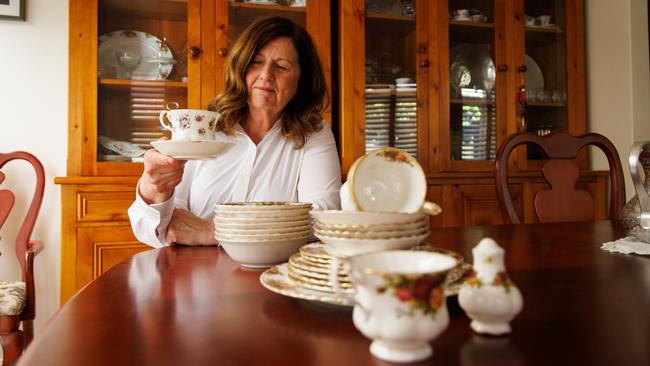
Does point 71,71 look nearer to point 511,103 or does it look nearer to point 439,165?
point 439,165

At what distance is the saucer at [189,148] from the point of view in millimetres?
929

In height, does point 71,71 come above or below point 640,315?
above

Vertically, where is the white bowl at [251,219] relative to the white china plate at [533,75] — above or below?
below

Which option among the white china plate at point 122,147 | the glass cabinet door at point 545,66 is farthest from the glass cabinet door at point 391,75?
the white china plate at point 122,147

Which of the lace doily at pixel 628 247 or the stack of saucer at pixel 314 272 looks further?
the lace doily at pixel 628 247

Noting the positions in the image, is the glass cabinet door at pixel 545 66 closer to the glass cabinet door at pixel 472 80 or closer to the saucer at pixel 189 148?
the glass cabinet door at pixel 472 80

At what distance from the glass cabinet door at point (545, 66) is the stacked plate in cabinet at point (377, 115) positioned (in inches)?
33.3

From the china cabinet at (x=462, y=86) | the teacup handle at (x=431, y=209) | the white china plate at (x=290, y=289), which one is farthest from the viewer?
the china cabinet at (x=462, y=86)

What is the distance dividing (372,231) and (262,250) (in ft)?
0.91

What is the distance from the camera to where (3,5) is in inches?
82.9

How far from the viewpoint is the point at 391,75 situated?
8.14 ft

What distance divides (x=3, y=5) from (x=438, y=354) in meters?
2.46

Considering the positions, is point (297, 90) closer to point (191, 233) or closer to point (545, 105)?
point (191, 233)

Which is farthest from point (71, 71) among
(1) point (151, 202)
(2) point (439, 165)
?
(2) point (439, 165)
